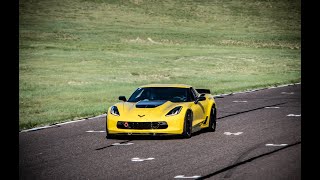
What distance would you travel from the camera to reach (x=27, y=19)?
308 ft

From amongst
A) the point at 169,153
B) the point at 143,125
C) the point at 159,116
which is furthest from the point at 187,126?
the point at 169,153

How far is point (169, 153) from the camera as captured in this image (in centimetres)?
1432

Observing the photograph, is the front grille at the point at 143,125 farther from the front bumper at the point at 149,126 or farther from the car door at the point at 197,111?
the car door at the point at 197,111

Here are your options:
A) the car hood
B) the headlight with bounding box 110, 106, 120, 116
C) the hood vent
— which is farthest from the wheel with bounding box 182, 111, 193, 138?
the headlight with bounding box 110, 106, 120, 116

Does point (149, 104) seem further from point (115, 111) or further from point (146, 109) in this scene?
point (115, 111)

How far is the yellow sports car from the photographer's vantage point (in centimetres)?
1623

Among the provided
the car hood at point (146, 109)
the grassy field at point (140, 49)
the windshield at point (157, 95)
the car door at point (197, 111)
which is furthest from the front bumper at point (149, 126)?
the grassy field at point (140, 49)

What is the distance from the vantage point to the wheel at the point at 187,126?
16484mm

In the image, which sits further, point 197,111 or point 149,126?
point 197,111

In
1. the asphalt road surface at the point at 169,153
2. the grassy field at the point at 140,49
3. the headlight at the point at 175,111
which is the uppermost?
the headlight at the point at 175,111

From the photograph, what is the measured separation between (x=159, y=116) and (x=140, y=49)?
176ft

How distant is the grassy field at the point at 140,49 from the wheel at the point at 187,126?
15.5 feet
